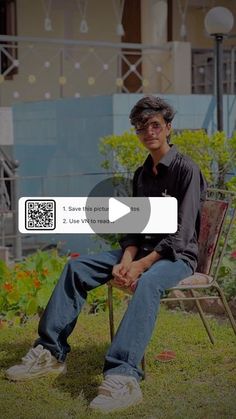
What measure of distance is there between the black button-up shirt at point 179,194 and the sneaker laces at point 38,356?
66 centimetres

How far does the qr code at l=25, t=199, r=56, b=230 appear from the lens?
2.76 meters

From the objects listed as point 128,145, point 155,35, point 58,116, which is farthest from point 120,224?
point 155,35

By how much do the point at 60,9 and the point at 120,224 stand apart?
544 cm

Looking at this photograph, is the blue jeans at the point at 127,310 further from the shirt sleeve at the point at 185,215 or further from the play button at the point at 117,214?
the play button at the point at 117,214

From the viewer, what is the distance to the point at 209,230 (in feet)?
11.7

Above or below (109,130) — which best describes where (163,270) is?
below

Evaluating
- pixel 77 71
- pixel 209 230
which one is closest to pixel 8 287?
pixel 209 230

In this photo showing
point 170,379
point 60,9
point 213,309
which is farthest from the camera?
point 60,9

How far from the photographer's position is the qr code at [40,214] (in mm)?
2758

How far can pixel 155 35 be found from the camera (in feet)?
24.3

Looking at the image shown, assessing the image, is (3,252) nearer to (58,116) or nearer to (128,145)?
(128,145)

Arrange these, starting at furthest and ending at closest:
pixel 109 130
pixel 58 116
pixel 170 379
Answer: pixel 58 116, pixel 109 130, pixel 170 379

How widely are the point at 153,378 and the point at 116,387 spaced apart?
46 centimetres

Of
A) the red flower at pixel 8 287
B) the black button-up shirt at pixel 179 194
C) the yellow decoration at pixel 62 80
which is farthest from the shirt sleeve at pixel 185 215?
the yellow decoration at pixel 62 80
